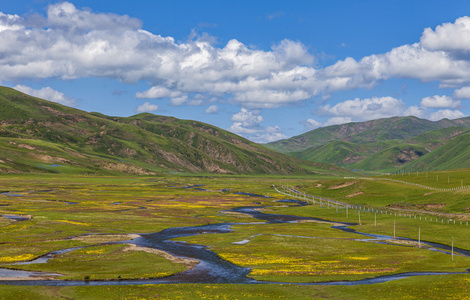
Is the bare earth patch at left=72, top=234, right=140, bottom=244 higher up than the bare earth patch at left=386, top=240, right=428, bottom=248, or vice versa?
the bare earth patch at left=386, top=240, right=428, bottom=248

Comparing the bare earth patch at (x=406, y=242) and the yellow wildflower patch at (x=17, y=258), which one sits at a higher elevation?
the bare earth patch at (x=406, y=242)

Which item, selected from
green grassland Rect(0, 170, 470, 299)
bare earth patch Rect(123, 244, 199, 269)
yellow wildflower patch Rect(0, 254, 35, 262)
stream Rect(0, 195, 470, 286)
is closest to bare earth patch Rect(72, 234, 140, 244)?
green grassland Rect(0, 170, 470, 299)

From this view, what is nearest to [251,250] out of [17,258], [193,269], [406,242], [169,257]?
[169,257]

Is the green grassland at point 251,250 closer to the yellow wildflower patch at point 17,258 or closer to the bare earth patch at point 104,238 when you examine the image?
the yellow wildflower patch at point 17,258

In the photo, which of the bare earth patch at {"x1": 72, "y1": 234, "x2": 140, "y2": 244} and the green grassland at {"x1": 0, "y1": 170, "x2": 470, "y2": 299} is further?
the bare earth patch at {"x1": 72, "y1": 234, "x2": 140, "y2": 244}

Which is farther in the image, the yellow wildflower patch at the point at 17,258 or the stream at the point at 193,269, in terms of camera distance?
the yellow wildflower patch at the point at 17,258

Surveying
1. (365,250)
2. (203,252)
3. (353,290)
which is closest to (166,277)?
(203,252)

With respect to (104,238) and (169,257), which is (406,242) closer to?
(169,257)

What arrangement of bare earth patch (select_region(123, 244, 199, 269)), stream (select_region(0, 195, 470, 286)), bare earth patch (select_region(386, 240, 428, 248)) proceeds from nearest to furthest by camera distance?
1. stream (select_region(0, 195, 470, 286))
2. bare earth patch (select_region(123, 244, 199, 269))
3. bare earth patch (select_region(386, 240, 428, 248))

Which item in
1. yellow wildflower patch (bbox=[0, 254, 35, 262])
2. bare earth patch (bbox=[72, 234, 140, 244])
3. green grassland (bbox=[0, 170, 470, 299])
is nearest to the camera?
green grassland (bbox=[0, 170, 470, 299])

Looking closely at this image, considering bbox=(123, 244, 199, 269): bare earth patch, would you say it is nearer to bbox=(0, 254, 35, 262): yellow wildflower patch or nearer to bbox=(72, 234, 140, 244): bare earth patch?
bbox=(72, 234, 140, 244): bare earth patch

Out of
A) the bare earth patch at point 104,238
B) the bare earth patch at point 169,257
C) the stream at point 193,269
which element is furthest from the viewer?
the bare earth patch at point 104,238

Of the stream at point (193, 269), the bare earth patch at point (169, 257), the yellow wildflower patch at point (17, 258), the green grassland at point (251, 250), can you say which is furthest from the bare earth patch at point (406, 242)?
the yellow wildflower patch at point (17, 258)

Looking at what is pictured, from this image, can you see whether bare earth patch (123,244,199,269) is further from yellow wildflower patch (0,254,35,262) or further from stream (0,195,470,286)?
yellow wildflower patch (0,254,35,262)
